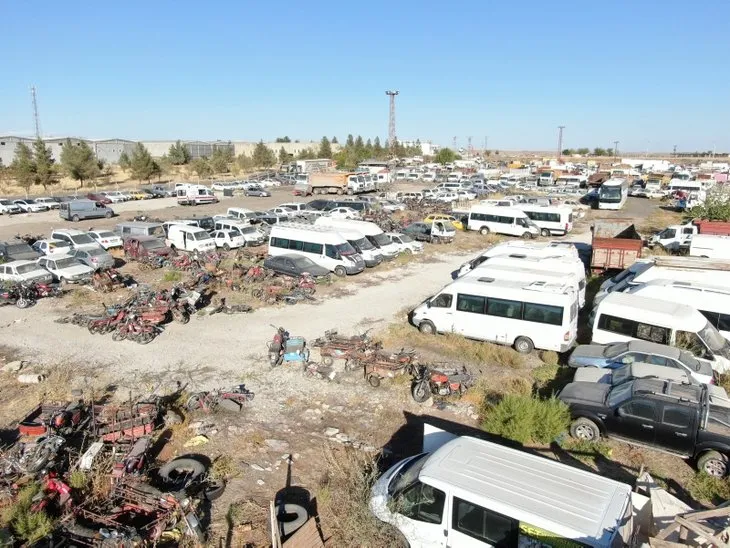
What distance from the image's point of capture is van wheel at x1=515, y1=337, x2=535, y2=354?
14625 mm

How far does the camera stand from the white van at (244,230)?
28.7 metres

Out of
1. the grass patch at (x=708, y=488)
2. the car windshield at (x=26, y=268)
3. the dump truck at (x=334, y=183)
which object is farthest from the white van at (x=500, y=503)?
the dump truck at (x=334, y=183)

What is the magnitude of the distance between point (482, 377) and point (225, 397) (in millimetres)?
6654

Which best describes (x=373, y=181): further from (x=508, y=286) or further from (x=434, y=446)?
(x=434, y=446)

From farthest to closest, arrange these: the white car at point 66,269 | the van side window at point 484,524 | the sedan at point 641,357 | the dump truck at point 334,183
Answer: the dump truck at point 334,183
the white car at point 66,269
the sedan at point 641,357
the van side window at point 484,524

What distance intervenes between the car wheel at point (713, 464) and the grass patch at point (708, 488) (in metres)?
0.10

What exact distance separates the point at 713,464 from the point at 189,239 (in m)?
24.4

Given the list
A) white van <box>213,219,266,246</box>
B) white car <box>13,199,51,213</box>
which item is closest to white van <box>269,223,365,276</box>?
white van <box>213,219,266,246</box>

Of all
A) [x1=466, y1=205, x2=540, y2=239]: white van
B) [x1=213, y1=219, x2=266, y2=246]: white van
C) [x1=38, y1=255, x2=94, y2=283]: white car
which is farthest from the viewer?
[x1=466, y1=205, x2=540, y2=239]: white van

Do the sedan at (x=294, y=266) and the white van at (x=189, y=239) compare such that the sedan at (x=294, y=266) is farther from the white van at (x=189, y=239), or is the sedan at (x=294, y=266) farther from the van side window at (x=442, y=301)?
the van side window at (x=442, y=301)

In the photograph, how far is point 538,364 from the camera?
558 inches

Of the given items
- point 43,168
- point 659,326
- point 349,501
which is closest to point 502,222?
point 659,326

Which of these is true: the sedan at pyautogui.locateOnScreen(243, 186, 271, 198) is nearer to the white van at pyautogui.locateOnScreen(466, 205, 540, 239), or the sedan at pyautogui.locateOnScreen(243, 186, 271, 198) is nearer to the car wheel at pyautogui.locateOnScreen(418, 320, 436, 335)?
the white van at pyautogui.locateOnScreen(466, 205, 540, 239)

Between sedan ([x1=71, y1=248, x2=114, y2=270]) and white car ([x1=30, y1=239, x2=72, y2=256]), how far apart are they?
0.54 metres
